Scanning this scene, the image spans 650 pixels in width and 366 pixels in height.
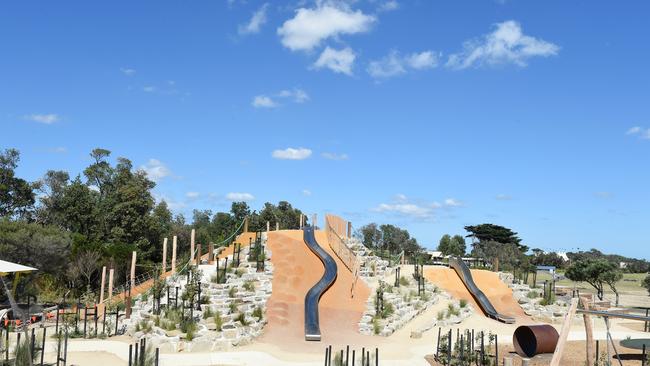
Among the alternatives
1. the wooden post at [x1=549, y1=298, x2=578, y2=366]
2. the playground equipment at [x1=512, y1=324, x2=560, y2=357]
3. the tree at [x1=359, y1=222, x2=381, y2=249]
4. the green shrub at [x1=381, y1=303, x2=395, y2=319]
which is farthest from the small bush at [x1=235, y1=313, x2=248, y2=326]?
the tree at [x1=359, y1=222, x2=381, y2=249]

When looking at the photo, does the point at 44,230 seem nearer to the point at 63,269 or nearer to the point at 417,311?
the point at 63,269

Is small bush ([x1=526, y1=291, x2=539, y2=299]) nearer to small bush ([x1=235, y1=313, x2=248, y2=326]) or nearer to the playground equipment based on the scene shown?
the playground equipment

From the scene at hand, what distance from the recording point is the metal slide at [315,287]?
1978 centimetres

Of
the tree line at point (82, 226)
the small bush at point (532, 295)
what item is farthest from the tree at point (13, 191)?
the small bush at point (532, 295)

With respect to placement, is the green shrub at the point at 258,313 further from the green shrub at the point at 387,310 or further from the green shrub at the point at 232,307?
the green shrub at the point at 387,310

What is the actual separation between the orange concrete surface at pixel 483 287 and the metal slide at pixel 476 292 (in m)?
0.20

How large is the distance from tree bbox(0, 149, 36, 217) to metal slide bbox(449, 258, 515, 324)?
3378cm

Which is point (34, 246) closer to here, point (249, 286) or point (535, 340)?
point (249, 286)

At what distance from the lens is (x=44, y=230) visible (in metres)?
32.0

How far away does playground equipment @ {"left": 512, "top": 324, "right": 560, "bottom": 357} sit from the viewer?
16688 millimetres

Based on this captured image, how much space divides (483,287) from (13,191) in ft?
121

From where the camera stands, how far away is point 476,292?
91.0 feet

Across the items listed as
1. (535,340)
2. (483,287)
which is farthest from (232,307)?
(483,287)

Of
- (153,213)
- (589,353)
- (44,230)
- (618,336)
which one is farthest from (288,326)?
(153,213)
